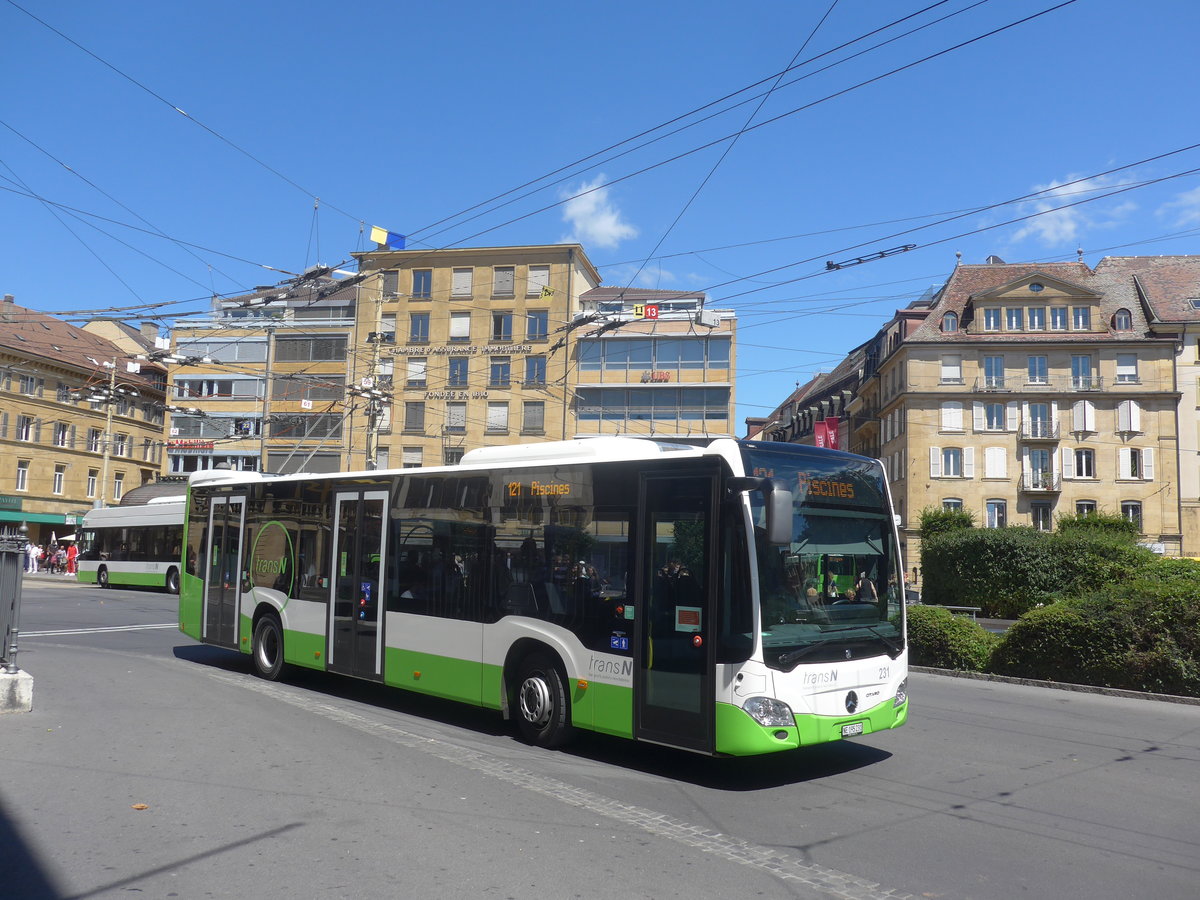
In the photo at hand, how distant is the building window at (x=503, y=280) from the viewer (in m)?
56.9

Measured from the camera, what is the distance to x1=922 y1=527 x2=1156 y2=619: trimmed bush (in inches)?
1041

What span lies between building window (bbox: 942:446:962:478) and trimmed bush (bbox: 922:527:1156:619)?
2820cm

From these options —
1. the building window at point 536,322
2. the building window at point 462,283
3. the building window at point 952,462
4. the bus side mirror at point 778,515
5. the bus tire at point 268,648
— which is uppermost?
the building window at point 462,283

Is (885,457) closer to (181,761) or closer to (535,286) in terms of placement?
(535,286)

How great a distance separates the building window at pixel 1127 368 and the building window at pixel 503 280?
3624 centimetres

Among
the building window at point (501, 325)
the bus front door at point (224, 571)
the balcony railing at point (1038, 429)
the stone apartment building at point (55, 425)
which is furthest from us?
the stone apartment building at point (55, 425)

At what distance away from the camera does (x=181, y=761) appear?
8469 millimetres

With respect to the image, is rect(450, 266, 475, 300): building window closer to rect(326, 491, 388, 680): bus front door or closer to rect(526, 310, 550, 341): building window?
rect(526, 310, 550, 341): building window

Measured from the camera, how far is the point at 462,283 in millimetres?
57250

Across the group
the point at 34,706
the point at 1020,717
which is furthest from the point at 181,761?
the point at 1020,717

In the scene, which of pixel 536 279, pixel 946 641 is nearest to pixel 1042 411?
pixel 536 279

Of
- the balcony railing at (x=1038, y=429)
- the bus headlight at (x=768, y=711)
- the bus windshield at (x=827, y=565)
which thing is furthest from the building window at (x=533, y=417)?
the bus headlight at (x=768, y=711)

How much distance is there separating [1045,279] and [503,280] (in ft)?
107

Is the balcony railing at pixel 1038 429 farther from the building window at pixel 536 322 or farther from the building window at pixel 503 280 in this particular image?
the building window at pixel 503 280
